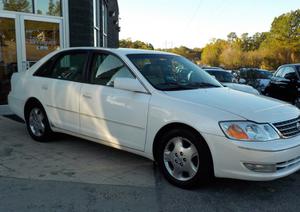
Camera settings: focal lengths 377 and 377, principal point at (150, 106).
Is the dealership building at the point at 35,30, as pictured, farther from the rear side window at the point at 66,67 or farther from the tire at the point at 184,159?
the tire at the point at 184,159

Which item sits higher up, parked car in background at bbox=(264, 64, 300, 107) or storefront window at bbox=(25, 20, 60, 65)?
storefront window at bbox=(25, 20, 60, 65)

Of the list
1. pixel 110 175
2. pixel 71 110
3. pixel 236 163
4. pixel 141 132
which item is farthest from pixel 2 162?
pixel 236 163

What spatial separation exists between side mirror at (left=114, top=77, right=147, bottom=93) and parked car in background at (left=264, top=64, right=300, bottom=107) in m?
6.62

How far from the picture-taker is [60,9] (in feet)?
33.6

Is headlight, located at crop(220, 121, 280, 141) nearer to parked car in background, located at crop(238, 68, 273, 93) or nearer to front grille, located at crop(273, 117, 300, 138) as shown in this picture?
front grille, located at crop(273, 117, 300, 138)

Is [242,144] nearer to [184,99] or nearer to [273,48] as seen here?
[184,99]

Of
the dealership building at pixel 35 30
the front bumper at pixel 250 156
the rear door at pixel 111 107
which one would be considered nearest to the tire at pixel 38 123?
the rear door at pixel 111 107

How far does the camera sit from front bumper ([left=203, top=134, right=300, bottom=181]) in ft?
12.3

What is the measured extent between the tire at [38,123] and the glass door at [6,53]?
134 inches

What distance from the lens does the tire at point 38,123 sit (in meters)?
6.00

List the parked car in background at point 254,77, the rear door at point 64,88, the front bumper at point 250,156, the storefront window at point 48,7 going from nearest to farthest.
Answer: the front bumper at point 250,156 < the rear door at point 64,88 < the storefront window at point 48,7 < the parked car in background at point 254,77

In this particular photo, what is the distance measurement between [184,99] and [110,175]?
1340 mm

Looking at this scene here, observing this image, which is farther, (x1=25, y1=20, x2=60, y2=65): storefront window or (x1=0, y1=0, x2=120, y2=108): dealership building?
(x1=25, y1=20, x2=60, y2=65): storefront window

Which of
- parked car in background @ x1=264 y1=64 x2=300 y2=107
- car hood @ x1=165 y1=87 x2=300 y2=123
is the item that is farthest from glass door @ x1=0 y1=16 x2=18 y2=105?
parked car in background @ x1=264 y1=64 x2=300 y2=107
